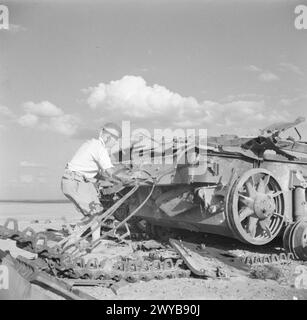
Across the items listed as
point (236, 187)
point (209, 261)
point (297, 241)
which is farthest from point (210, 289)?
point (297, 241)

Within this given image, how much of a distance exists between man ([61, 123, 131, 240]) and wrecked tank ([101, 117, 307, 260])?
42 cm

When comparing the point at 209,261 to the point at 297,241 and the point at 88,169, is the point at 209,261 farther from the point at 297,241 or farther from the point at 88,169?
the point at 88,169

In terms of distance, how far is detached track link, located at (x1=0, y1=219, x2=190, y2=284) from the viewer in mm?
5941

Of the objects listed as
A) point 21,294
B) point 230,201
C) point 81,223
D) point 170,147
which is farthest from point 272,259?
point 21,294

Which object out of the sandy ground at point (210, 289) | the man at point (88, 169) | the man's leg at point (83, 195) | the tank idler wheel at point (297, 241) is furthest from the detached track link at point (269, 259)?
the man's leg at point (83, 195)

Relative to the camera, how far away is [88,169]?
7711 millimetres

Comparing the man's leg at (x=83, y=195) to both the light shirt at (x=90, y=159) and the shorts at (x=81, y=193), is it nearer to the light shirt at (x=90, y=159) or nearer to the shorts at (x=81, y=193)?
the shorts at (x=81, y=193)

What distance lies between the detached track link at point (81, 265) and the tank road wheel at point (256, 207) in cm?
114

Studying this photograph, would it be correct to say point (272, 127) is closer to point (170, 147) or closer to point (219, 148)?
point (219, 148)

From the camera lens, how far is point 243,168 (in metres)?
8.33

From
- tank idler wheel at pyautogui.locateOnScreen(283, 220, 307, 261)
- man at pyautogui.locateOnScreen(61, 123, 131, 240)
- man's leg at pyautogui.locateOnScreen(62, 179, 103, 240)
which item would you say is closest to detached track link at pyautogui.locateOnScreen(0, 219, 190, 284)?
man's leg at pyautogui.locateOnScreen(62, 179, 103, 240)

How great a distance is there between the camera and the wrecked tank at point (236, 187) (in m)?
7.73

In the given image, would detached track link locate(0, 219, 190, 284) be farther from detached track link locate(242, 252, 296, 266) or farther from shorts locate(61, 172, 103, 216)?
detached track link locate(242, 252, 296, 266)
